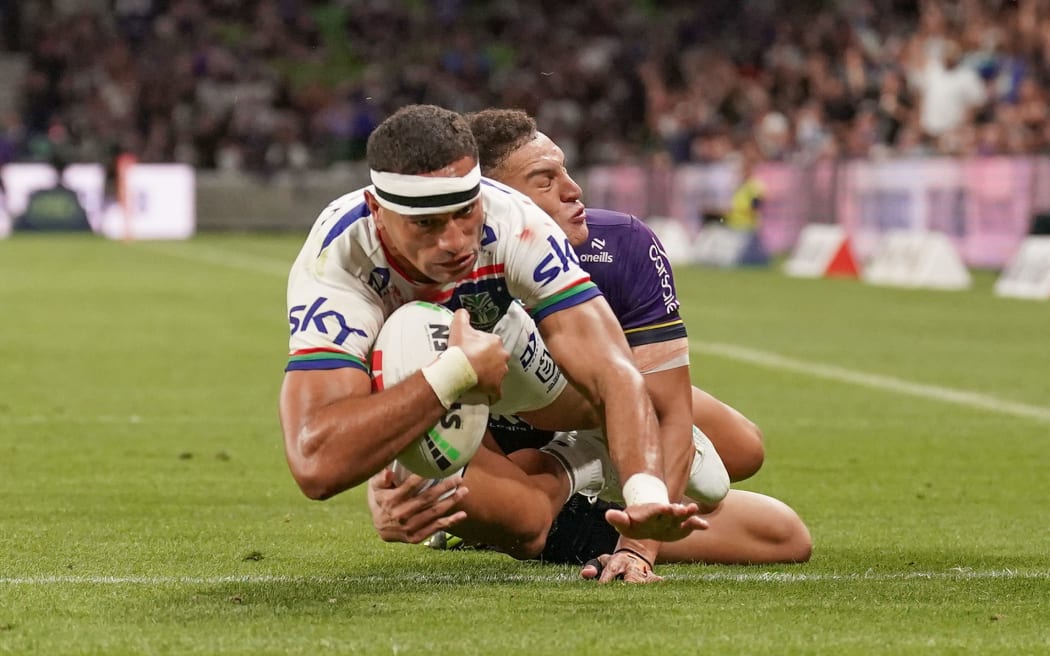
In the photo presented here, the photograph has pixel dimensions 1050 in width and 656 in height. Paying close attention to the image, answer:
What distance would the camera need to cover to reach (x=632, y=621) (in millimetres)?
4977

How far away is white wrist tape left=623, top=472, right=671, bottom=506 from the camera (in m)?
4.87

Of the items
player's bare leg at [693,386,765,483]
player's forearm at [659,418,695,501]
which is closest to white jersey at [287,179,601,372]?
player's forearm at [659,418,695,501]

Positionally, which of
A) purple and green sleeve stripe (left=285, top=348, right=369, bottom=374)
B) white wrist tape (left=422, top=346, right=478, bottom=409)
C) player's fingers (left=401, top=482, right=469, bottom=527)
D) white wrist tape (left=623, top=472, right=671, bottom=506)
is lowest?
player's fingers (left=401, top=482, right=469, bottom=527)

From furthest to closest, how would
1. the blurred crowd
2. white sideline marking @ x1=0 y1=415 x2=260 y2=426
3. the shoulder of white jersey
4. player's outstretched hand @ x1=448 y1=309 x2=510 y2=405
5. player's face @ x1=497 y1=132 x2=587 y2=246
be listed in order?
1. the blurred crowd
2. white sideline marking @ x1=0 y1=415 x2=260 y2=426
3. player's face @ x1=497 y1=132 x2=587 y2=246
4. the shoulder of white jersey
5. player's outstretched hand @ x1=448 y1=309 x2=510 y2=405

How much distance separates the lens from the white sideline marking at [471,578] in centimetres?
563

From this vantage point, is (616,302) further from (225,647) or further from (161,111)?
(161,111)

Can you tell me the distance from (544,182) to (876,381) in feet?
21.8

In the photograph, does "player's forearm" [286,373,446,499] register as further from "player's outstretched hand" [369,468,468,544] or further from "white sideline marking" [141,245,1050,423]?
"white sideline marking" [141,245,1050,423]

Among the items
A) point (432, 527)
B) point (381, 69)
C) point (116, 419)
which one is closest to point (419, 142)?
point (432, 527)

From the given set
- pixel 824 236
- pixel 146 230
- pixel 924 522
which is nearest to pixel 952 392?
pixel 924 522

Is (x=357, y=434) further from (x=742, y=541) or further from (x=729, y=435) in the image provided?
(x=729, y=435)

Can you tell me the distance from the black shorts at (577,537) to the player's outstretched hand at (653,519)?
1.24m

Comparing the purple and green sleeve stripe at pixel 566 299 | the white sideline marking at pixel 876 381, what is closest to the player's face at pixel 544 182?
the purple and green sleeve stripe at pixel 566 299

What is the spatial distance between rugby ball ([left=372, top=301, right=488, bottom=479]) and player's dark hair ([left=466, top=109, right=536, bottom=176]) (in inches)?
39.2
